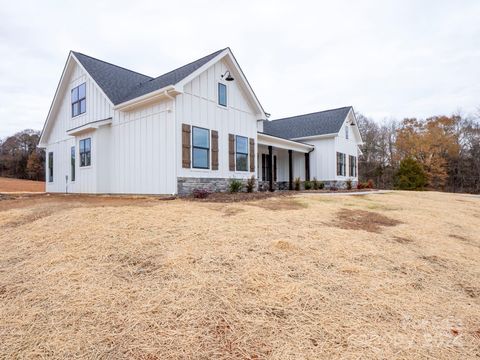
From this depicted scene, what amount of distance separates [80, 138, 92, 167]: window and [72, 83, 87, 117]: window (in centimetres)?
194

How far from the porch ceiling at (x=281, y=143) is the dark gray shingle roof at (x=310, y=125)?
1.51m

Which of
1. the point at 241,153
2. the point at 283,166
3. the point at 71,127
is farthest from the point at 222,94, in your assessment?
the point at 283,166

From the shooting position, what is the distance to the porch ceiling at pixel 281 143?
48.6 ft

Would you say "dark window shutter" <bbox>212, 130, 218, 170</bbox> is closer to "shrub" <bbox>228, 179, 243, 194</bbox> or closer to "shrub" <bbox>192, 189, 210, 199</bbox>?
"shrub" <bbox>228, 179, 243, 194</bbox>

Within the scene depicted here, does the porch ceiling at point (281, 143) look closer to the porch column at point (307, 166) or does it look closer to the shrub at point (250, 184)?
the porch column at point (307, 166)

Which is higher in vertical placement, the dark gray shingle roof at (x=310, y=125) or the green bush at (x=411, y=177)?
Answer: the dark gray shingle roof at (x=310, y=125)

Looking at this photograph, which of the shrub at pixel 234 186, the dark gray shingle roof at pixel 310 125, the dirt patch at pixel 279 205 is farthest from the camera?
the dark gray shingle roof at pixel 310 125

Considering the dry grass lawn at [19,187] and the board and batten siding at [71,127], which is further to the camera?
the dry grass lawn at [19,187]

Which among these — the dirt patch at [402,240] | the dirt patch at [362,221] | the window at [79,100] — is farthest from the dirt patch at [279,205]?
the window at [79,100]

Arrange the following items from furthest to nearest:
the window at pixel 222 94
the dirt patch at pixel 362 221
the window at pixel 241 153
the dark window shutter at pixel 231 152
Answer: the window at pixel 241 153 → the dark window shutter at pixel 231 152 → the window at pixel 222 94 → the dirt patch at pixel 362 221

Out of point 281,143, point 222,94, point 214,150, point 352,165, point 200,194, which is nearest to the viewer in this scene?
point 200,194

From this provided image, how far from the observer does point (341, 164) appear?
19.5 metres

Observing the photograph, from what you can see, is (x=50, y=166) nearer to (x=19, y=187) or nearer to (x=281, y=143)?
(x=19, y=187)

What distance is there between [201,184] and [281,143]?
740 cm
